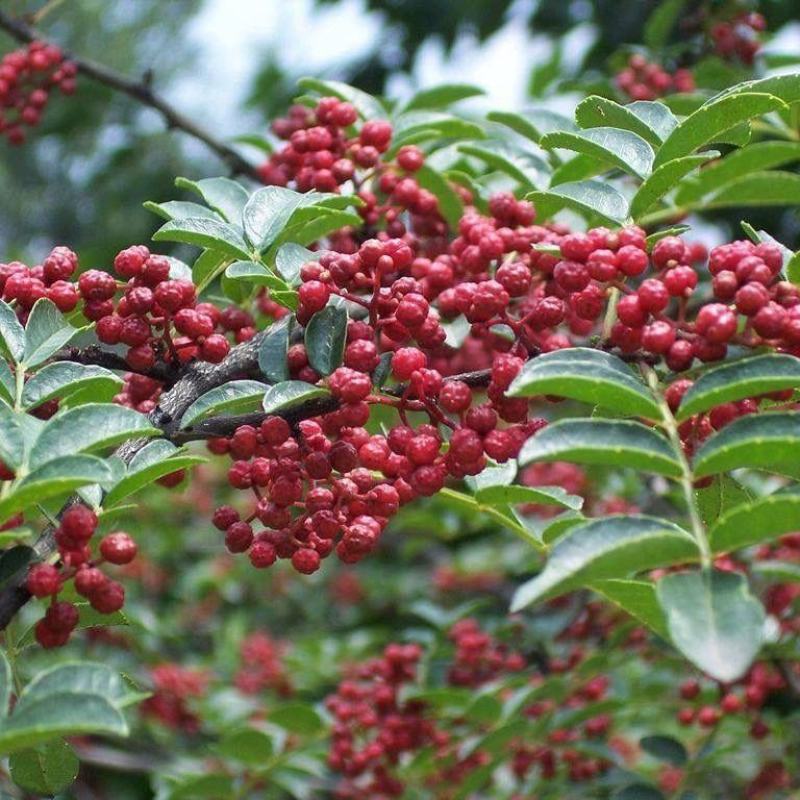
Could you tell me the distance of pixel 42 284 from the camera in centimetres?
145

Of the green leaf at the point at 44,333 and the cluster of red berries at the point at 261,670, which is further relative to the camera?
the cluster of red berries at the point at 261,670

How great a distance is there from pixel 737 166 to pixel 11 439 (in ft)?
4.47

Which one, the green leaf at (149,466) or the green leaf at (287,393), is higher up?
the green leaf at (287,393)

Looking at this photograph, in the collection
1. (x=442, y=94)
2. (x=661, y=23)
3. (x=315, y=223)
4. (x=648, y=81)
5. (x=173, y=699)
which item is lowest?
(x=173, y=699)

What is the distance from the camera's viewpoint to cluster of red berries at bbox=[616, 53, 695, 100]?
2.87m

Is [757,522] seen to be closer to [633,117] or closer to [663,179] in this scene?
[663,179]

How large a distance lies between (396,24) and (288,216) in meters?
3.24

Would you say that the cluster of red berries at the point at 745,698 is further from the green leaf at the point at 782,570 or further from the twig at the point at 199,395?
the twig at the point at 199,395

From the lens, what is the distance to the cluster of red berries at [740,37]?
121 inches

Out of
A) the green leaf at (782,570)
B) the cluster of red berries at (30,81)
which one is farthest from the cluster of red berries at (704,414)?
the cluster of red berries at (30,81)

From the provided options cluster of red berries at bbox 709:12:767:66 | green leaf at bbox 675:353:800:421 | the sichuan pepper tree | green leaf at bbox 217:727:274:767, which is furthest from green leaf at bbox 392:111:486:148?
cluster of red berries at bbox 709:12:767:66

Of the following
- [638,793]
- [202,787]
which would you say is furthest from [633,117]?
[202,787]

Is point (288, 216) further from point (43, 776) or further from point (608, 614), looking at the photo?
point (608, 614)

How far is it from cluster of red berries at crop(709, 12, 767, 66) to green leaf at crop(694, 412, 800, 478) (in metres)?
2.33
